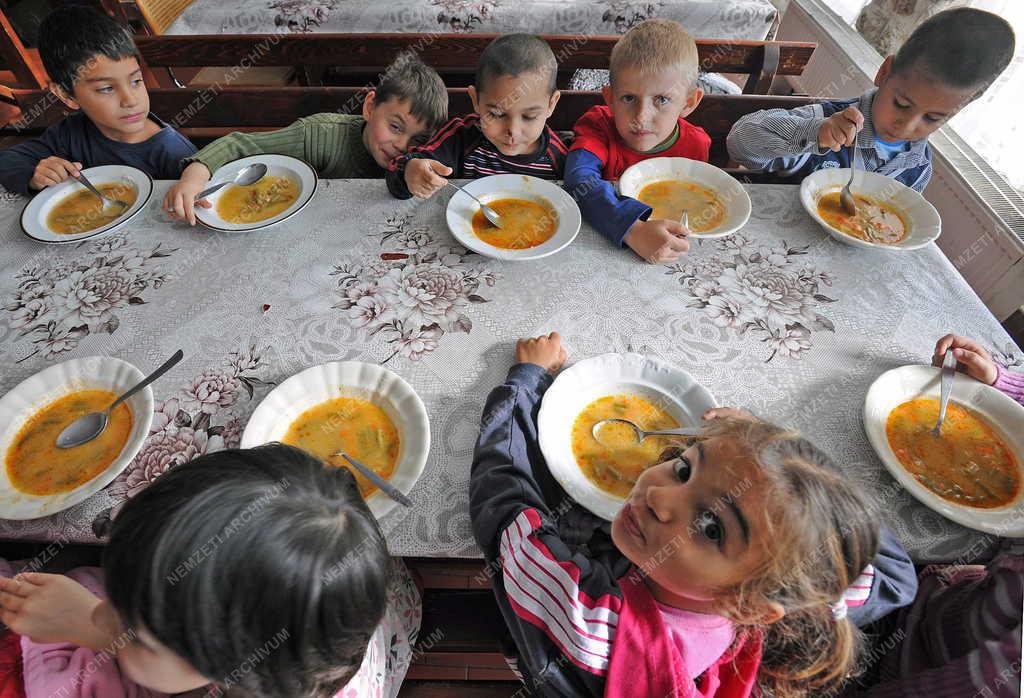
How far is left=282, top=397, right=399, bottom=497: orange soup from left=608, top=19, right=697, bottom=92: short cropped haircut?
1.29 metres

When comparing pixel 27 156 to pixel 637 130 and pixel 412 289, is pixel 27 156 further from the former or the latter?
pixel 637 130

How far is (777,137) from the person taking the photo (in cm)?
162

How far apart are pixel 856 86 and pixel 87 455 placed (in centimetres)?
349

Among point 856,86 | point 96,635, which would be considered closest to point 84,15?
point 96,635

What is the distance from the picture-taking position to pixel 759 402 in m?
1.02

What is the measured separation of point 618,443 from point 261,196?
115cm

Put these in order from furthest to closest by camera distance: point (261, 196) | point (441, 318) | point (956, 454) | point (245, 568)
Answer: point (261, 196) → point (441, 318) → point (956, 454) → point (245, 568)

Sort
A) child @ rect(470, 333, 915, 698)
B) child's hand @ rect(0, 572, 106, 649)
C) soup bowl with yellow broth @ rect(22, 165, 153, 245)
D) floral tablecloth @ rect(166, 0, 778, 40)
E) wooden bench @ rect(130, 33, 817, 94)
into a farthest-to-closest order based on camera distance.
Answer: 1. floral tablecloth @ rect(166, 0, 778, 40)
2. wooden bench @ rect(130, 33, 817, 94)
3. soup bowl with yellow broth @ rect(22, 165, 153, 245)
4. child's hand @ rect(0, 572, 106, 649)
5. child @ rect(470, 333, 915, 698)

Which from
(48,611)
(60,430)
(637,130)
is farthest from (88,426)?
(637,130)

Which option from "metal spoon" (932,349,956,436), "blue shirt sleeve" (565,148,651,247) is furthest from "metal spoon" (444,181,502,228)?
"metal spoon" (932,349,956,436)

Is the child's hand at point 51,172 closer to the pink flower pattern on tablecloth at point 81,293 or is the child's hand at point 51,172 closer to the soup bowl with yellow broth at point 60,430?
the pink flower pattern on tablecloth at point 81,293

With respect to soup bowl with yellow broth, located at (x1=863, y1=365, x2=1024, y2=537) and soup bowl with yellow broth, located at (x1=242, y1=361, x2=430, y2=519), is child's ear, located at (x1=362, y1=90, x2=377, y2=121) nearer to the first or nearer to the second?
soup bowl with yellow broth, located at (x1=242, y1=361, x2=430, y2=519)

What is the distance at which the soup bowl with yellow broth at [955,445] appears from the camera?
2.90 ft

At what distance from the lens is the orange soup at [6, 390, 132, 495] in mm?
887
